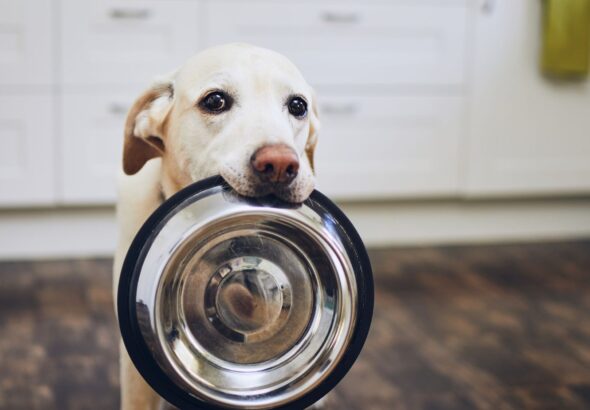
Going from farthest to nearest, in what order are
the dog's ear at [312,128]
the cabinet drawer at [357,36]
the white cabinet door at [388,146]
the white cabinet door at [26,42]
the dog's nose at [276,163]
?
the white cabinet door at [388,146]
the cabinet drawer at [357,36]
the white cabinet door at [26,42]
the dog's ear at [312,128]
the dog's nose at [276,163]

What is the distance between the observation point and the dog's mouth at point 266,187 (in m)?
1.10

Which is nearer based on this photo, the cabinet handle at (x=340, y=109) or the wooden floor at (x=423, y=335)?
the wooden floor at (x=423, y=335)

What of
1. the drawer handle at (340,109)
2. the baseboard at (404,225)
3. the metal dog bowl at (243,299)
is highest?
the metal dog bowl at (243,299)

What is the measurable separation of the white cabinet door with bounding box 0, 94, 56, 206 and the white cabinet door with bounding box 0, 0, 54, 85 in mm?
59

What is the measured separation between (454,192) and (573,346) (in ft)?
3.44

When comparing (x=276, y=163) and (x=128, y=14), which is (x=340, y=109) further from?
(x=276, y=163)

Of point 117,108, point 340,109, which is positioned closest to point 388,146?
point 340,109

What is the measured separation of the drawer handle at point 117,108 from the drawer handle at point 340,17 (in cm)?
66

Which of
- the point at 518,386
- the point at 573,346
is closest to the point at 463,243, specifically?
the point at 573,346

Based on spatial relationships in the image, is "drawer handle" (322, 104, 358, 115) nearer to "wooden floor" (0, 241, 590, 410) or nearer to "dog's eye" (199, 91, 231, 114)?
"wooden floor" (0, 241, 590, 410)

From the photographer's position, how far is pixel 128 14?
270 centimetres

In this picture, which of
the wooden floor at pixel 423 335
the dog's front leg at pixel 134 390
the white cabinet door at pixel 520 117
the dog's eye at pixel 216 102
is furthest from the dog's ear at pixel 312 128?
the white cabinet door at pixel 520 117

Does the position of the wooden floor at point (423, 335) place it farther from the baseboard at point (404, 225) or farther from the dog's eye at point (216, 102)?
the dog's eye at point (216, 102)

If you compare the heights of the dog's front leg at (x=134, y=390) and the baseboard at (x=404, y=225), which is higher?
the dog's front leg at (x=134, y=390)
